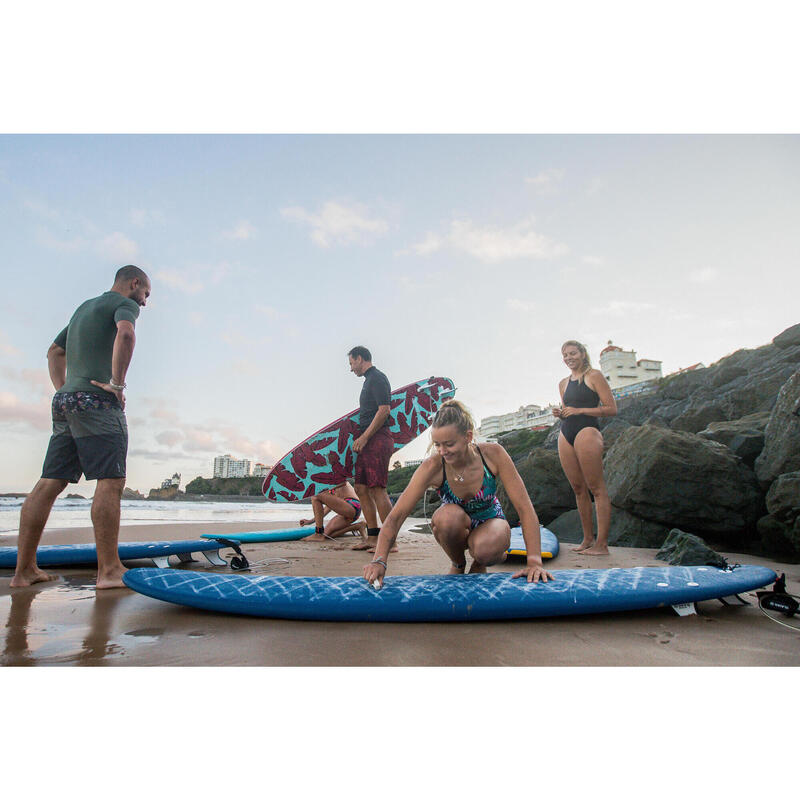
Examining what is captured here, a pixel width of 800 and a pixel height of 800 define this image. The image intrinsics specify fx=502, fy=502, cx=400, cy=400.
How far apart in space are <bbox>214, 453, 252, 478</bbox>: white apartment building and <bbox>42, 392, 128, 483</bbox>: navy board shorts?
864 inches

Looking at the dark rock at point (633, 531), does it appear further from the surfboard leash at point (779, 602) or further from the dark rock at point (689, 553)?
the surfboard leash at point (779, 602)

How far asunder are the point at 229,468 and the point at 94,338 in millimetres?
23992

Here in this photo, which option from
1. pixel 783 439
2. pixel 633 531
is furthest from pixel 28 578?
pixel 783 439

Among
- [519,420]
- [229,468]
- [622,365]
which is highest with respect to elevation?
[622,365]

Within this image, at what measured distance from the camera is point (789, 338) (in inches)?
575

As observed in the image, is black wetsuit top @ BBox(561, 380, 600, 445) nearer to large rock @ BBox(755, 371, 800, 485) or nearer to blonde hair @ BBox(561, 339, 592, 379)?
blonde hair @ BBox(561, 339, 592, 379)

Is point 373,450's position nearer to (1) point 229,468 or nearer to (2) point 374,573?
(2) point 374,573

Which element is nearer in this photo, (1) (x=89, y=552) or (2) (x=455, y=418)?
(2) (x=455, y=418)

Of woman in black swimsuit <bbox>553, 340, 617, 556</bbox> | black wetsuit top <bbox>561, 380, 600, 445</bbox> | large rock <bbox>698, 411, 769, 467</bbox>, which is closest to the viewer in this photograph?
woman in black swimsuit <bbox>553, 340, 617, 556</bbox>

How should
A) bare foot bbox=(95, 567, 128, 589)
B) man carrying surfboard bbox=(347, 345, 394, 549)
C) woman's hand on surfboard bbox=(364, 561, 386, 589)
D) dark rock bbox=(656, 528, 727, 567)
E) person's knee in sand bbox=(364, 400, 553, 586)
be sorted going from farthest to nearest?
man carrying surfboard bbox=(347, 345, 394, 549) → dark rock bbox=(656, 528, 727, 567) → bare foot bbox=(95, 567, 128, 589) → person's knee in sand bbox=(364, 400, 553, 586) → woman's hand on surfboard bbox=(364, 561, 386, 589)

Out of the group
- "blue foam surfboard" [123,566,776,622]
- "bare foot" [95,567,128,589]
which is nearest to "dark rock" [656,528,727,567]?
"blue foam surfboard" [123,566,776,622]

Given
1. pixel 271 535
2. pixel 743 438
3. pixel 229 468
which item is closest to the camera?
pixel 743 438

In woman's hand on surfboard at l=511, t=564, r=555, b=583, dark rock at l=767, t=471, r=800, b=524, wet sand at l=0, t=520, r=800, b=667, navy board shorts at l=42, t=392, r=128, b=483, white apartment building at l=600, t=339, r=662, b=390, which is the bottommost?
wet sand at l=0, t=520, r=800, b=667

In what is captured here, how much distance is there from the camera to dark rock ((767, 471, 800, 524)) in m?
3.76
